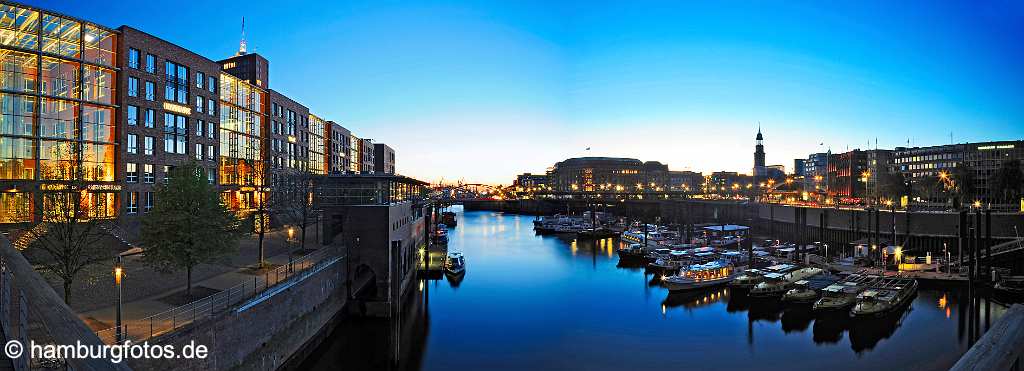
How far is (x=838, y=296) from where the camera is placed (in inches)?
1668

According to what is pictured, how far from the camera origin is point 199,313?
22.0 meters

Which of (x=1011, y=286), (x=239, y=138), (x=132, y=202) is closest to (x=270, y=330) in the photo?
(x=132, y=202)

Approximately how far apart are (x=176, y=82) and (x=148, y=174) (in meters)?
9.86

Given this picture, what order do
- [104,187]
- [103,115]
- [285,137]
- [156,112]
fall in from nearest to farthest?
[104,187], [103,115], [156,112], [285,137]

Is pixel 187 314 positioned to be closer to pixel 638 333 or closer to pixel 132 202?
pixel 638 333

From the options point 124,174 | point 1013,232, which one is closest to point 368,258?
point 124,174

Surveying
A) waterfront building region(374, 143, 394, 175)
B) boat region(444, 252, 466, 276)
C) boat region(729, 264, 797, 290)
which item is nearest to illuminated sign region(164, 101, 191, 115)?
boat region(444, 252, 466, 276)

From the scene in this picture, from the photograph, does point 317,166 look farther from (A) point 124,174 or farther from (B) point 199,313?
(B) point 199,313

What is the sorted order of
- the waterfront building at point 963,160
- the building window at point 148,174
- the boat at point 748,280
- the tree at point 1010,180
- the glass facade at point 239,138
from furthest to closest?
the waterfront building at point 963,160, the tree at point 1010,180, the glass facade at point 239,138, the boat at point 748,280, the building window at point 148,174

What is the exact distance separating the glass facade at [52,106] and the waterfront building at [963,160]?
162 m

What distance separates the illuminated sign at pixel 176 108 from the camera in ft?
164

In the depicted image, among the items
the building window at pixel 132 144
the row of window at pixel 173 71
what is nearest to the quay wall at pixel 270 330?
the building window at pixel 132 144

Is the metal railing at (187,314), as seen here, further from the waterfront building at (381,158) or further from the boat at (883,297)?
the waterfront building at (381,158)

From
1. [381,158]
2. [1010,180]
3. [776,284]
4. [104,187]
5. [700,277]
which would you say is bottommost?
[700,277]
